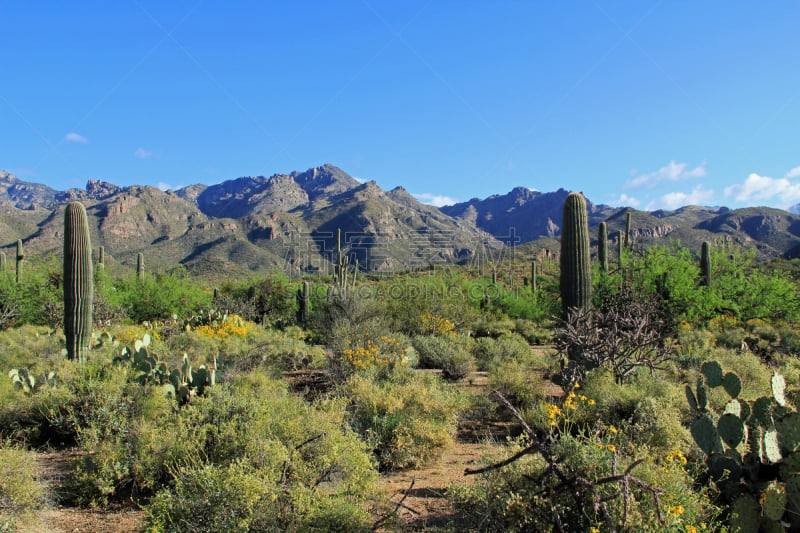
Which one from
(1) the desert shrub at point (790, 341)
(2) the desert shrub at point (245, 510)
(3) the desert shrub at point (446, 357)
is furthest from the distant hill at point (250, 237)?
(2) the desert shrub at point (245, 510)

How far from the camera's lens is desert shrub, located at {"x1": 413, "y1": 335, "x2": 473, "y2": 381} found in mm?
11469

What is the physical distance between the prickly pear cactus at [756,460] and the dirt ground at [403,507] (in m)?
2.02

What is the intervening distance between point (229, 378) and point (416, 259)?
65.0 meters

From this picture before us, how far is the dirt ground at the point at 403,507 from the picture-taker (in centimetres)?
444

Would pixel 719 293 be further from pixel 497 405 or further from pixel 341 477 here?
pixel 341 477

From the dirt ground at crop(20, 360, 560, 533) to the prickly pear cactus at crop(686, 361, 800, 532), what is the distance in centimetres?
202

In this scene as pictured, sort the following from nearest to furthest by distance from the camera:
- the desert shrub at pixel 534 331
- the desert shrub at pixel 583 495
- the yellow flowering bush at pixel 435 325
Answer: the desert shrub at pixel 583 495 → the yellow flowering bush at pixel 435 325 → the desert shrub at pixel 534 331

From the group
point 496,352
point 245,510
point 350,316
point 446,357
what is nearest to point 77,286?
point 350,316

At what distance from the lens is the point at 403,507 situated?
4605 millimetres

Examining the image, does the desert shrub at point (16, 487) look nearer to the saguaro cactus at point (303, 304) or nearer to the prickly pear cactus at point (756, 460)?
the prickly pear cactus at point (756, 460)

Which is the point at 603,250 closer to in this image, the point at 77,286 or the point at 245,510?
the point at 77,286

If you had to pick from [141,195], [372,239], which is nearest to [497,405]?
[372,239]

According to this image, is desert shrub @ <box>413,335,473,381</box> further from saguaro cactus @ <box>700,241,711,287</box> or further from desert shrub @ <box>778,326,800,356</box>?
saguaro cactus @ <box>700,241,711,287</box>

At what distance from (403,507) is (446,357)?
24.8 ft
